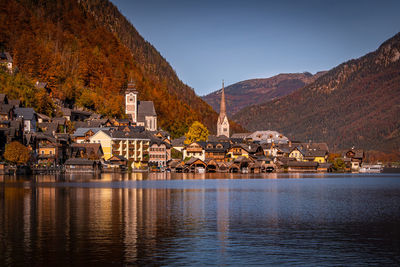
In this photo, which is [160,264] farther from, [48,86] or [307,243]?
[48,86]

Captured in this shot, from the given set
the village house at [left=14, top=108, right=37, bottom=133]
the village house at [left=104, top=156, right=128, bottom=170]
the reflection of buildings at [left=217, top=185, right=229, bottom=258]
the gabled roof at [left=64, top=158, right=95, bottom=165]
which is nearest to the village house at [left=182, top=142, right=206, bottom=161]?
the village house at [left=104, top=156, right=128, bottom=170]

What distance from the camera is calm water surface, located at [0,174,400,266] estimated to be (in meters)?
28.7

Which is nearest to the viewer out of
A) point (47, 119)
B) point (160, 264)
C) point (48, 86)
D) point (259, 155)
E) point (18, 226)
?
point (160, 264)

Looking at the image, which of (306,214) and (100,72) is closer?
(306,214)

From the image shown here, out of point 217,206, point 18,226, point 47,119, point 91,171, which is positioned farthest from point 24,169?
point 18,226

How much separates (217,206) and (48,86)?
115814mm

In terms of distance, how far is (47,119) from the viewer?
13725cm

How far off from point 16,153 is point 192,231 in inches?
2878

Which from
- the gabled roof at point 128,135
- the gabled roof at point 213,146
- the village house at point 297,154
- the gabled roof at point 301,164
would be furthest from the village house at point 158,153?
the village house at point 297,154

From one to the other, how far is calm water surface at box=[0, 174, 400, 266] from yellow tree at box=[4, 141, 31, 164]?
41121 mm

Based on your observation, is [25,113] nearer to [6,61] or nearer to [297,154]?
[6,61]

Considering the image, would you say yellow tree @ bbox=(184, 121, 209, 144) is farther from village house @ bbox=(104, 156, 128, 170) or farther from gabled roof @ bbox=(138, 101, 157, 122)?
village house @ bbox=(104, 156, 128, 170)

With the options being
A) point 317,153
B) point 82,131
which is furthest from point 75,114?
point 317,153

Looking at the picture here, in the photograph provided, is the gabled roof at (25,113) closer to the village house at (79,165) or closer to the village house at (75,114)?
the village house at (79,165)
